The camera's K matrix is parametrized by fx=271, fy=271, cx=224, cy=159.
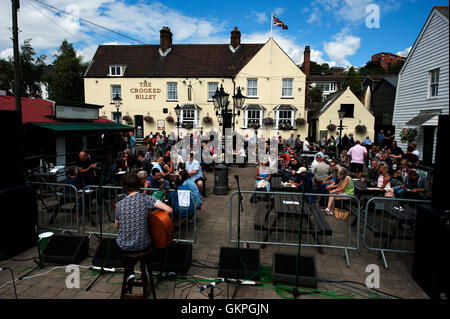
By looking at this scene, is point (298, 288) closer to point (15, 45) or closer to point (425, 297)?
point (425, 297)

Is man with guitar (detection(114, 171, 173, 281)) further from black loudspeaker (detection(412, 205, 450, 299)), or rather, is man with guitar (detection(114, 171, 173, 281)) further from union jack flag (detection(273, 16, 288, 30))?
union jack flag (detection(273, 16, 288, 30))

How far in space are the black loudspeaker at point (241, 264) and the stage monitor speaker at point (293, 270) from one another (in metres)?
0.31

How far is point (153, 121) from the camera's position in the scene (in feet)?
89.8

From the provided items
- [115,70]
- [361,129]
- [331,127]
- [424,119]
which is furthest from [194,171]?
[115,70]

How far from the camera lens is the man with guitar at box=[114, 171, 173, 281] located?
3.44m

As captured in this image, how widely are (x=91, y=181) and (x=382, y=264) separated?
798cm

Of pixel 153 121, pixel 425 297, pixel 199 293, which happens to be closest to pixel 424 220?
pixel 425 297

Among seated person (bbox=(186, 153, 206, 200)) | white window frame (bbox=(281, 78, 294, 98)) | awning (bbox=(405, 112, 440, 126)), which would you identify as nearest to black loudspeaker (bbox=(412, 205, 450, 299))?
seated person (bbox=(186, 153, 206, 200))

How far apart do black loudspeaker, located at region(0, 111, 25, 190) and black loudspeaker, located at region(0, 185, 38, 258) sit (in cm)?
10

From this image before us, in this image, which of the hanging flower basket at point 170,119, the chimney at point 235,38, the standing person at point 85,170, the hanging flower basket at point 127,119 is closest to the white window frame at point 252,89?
the chimney at point 235,38

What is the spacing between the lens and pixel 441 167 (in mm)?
3883

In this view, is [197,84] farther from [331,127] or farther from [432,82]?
[432,82]

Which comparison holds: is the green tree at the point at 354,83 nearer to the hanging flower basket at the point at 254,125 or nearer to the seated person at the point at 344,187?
the hanging flower basket at the point at 254,125

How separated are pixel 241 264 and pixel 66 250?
324 centimetres
